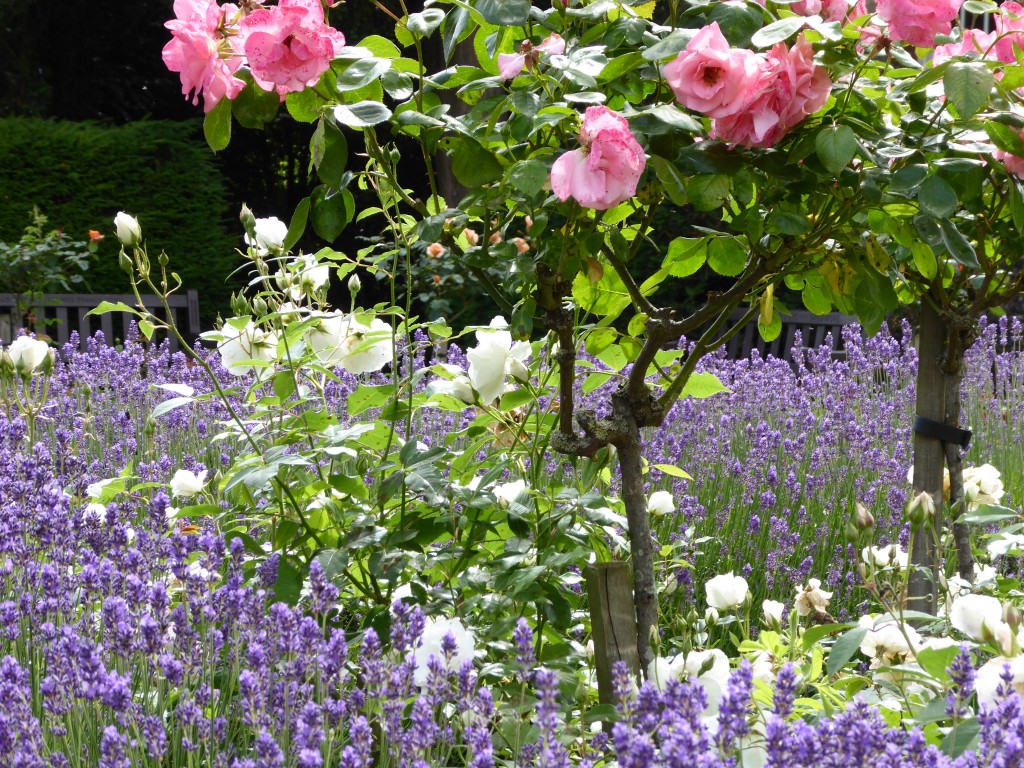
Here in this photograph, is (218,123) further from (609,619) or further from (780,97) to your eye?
(609,619)

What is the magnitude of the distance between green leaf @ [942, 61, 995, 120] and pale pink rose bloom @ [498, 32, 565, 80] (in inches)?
22.0

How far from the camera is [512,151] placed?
1806 millimetres

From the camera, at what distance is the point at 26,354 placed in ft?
8.22

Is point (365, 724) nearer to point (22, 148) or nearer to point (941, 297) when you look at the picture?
point (941, 297)

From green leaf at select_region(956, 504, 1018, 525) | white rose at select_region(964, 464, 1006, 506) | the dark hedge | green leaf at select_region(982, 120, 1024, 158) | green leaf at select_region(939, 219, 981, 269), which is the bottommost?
green leaf at select_region(956, 504, 1018, 525)

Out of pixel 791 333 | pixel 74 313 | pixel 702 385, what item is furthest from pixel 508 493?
pixel 74 313

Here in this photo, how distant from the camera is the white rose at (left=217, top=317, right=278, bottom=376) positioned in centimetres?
215

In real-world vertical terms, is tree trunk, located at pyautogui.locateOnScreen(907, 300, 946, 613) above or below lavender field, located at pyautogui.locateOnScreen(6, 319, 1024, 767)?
above

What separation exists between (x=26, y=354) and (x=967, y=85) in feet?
6.67

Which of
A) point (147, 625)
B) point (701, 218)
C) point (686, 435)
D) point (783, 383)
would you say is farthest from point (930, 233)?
point (701, 218)

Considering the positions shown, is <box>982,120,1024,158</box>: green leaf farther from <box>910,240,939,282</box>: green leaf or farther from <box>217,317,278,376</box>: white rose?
<box>217,317,278,376</box>: white rose

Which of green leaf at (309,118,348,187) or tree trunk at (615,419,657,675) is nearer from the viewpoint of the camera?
green leaf at (309,118,348,187)

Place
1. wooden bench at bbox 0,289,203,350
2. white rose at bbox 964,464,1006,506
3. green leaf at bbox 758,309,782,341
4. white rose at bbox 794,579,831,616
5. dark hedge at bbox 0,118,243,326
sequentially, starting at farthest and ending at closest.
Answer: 1. dark hedge at bbox 0,118,243,326
2. wooden bench at bbox 0,289,203,350
3. white rose at bbox 964,464,1006,506
4. white rose at bbox 794,579,831,616
5. green leaf at bbox 758,309,782,341

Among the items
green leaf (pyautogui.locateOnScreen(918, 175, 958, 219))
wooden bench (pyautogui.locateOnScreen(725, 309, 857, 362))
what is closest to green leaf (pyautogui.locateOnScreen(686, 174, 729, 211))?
green leaf (pyautogui.locateOnScreen(918, 175, 958, 219))
